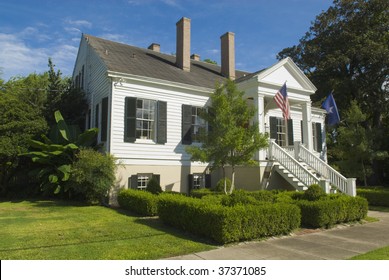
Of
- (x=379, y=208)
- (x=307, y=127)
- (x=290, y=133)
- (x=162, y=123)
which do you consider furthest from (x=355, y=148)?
(x=162, y=123)

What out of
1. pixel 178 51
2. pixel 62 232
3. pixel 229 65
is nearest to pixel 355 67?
pixel 229 65

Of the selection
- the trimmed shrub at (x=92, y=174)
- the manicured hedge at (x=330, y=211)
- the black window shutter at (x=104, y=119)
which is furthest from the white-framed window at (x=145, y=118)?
the manicured hedge at (x=330, y=211)

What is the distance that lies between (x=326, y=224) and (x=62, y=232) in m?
7.83

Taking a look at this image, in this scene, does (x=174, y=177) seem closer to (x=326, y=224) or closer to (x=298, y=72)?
(x=326, y=224)

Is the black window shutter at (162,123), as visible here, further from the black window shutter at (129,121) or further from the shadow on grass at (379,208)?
the shadow on grass at (379,208)

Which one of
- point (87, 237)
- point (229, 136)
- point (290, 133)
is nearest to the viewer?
point (87, 237)

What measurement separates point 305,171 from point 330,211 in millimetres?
4320

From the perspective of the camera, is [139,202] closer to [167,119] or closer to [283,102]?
[167,119]

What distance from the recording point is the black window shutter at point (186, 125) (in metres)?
15.8

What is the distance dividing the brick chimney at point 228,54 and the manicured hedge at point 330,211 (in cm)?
1292

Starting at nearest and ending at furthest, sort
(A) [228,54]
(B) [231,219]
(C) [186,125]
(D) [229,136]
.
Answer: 1. (B) [231,219]
2. (D) [229,136]
3. (C) [186,125]
4. (A) [228,54]

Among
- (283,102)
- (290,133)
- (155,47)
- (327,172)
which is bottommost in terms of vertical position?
(327,172)

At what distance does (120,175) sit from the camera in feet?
45.3

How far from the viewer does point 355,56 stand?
24.8m
